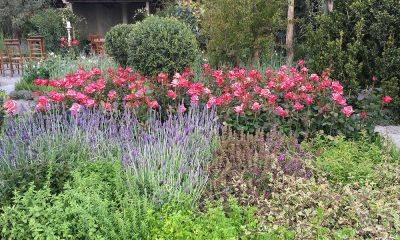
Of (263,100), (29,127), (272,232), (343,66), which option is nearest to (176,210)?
(272,232)

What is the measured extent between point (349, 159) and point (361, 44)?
324 centimetres

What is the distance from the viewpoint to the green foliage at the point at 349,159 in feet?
13.1

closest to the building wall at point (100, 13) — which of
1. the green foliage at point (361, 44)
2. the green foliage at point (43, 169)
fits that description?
the green foliage at point (361, 44)

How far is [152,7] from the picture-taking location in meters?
19.0

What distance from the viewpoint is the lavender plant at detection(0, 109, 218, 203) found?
11.4ft

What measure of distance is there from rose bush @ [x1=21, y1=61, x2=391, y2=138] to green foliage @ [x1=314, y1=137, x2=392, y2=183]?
263 mm

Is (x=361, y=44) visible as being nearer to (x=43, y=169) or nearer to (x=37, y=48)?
(x=43, y=169)

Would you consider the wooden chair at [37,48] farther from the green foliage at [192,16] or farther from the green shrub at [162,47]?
the green shrub at [162,47]

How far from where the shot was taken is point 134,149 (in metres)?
3.76

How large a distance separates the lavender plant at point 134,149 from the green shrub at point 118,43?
577 cm

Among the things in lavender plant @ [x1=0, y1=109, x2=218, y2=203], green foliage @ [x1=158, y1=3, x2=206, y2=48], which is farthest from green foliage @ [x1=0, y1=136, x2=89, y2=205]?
green foliage @ [x1=158, y1=3, x2=206, y2=48]

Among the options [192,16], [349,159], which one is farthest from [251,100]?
[192,16]

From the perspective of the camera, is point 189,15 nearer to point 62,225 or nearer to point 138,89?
point 138,89

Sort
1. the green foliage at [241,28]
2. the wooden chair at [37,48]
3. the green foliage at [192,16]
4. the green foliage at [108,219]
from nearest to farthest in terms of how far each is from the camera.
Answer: the green foliage at [108,219] < the green foliage at [241,28] < the green foliage at [192,16] < the wooden chair at [37,48]
